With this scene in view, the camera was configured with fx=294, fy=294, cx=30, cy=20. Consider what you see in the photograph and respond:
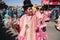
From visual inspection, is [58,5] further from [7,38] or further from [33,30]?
[33,30]

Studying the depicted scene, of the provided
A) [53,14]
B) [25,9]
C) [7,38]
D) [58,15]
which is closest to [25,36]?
[25,9]

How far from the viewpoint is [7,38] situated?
10961 mm

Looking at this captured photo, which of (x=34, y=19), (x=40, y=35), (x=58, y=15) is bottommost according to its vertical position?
(x=58, y=15)

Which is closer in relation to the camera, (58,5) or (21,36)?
(21,36)

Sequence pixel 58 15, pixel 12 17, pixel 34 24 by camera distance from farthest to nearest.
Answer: pixel 58 15 → pixel 12 17 → pixel 34 24

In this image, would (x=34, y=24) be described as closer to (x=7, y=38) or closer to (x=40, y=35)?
(x=40, y=35)

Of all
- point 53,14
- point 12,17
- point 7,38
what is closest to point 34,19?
point 12,17

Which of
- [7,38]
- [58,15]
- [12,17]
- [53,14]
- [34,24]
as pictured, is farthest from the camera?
[58,15]

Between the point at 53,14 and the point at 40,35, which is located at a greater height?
the point at 40,35

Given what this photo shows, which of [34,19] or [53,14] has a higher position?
[34,19]

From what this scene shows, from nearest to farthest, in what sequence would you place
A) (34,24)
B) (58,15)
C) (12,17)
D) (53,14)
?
1. (34,24)
2. (12,17)
3. (53,14)
4. (58,15)

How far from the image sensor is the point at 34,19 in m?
4.98

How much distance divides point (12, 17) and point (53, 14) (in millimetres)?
12473

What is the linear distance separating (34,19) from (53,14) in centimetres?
1449
